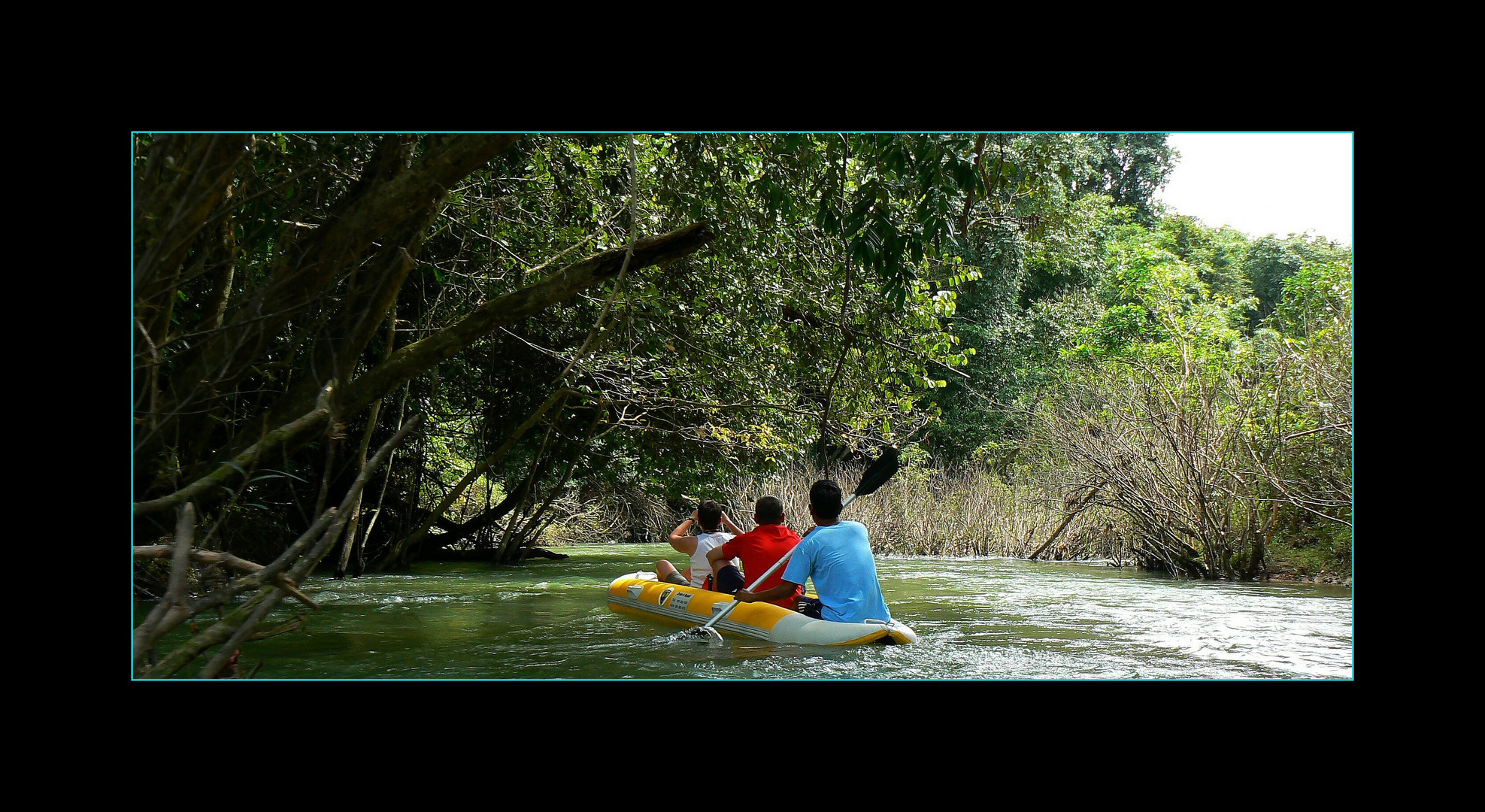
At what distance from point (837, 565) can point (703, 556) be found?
7.50 feet

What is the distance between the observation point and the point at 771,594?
640 cm

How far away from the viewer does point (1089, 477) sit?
447 inches

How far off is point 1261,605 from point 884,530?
743 cm

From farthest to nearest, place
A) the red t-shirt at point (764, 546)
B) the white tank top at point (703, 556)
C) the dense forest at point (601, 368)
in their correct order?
the white tank top at point (703, 556) < the red t-shirt at point (764, 546) < the dense forest at point (601, 368)

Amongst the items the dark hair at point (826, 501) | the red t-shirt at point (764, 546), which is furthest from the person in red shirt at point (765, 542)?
the dark hair at point (826, 501)

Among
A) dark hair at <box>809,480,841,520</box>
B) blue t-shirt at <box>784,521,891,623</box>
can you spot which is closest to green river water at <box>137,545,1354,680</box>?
blue t-shirt at <box>784,521,891,623</box>

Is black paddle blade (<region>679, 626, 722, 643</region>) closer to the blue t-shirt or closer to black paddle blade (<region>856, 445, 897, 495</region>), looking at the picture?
the blue t-shirt

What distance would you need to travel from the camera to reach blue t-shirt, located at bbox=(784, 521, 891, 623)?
19.3 ft

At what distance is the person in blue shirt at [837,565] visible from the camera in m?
5.88

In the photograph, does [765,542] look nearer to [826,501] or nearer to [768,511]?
[768,511]

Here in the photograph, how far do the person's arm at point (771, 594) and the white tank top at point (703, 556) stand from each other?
1.42m

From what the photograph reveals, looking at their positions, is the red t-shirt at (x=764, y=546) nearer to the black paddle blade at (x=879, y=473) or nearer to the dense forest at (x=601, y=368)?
the black paddle blade at (x=879, y=473)

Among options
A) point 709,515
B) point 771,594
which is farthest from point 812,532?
point 709,515

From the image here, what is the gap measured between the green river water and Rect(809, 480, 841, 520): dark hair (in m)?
0.77
